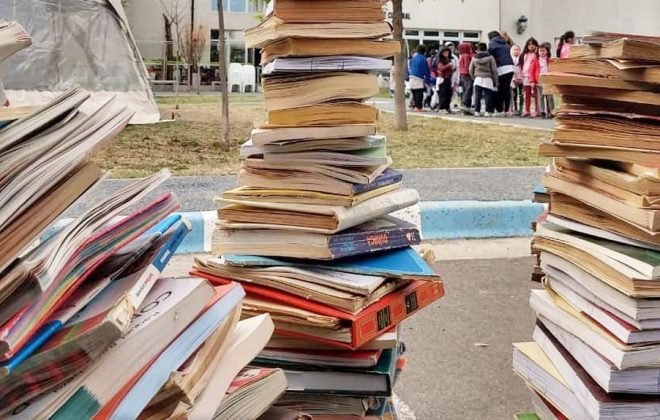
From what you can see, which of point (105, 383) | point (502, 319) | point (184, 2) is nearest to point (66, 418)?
point (105, 383)

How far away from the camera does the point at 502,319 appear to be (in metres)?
3.46

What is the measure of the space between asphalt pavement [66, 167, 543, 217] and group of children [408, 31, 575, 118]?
7.96 m

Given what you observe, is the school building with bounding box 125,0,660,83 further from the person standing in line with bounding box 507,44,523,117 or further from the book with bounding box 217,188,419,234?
the book with bounding box 217,188,419,234

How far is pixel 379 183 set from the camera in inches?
86.4

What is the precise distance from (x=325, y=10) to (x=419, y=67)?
50.6 feet

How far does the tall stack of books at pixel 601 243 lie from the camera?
164 cm

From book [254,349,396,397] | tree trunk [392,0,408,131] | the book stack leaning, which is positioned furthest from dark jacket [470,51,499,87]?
the book stack leaning

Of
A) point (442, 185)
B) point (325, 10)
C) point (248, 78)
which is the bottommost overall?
point (442, 185)

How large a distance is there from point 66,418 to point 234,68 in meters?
28.8

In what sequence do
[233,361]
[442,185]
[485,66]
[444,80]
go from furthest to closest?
1. [444,80]
2. [485,66]
3. [442,185]
4. [233,361]

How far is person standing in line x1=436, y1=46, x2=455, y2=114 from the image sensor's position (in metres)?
16.7

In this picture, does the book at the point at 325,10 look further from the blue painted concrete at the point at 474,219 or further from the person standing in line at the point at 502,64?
the person standing in line at the point at 502,64

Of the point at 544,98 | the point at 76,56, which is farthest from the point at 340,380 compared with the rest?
the point at 544,98

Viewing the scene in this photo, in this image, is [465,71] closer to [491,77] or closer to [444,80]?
[444,80]
